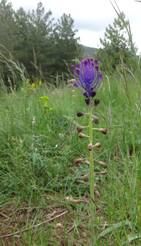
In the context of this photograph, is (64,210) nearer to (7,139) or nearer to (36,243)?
(36,243)

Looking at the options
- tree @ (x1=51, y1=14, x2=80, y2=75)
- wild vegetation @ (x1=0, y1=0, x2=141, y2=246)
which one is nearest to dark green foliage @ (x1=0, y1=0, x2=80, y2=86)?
tree @ (x1=51, y1=14, x2=80, y2=75)

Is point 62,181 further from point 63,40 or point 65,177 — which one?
point 63,40

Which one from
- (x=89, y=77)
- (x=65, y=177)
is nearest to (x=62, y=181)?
(x=65, y=177)

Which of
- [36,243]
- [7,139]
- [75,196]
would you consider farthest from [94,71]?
[7,139]

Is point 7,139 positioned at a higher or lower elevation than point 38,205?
higher

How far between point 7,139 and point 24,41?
30.2 m

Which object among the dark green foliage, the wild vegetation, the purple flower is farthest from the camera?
the dark green foliage

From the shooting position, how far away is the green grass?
5.29ft

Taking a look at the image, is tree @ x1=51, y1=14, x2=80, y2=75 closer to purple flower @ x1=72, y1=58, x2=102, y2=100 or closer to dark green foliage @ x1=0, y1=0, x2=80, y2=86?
dark green foliage @ x1=0, y1=0, x2=80, y2=86

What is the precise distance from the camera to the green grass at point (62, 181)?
5.29ft

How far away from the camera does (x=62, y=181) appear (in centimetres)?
221

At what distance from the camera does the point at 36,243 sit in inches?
66.1

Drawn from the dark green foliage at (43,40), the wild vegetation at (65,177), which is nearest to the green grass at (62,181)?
the wild vegetation at (65,177)

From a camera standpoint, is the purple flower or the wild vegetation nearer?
the purple flower
